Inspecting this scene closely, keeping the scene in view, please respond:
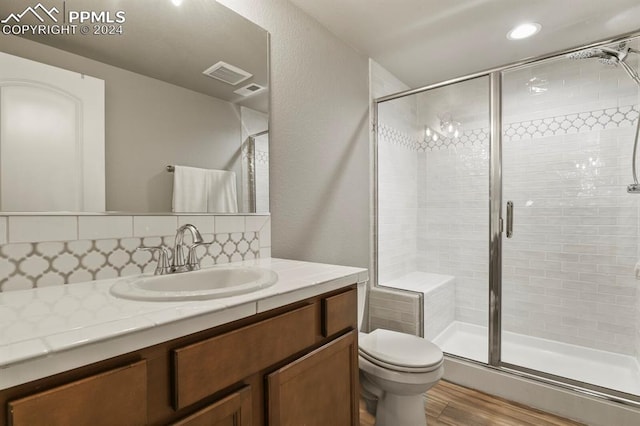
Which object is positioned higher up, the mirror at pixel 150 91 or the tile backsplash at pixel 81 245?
the mirror at pixel 150 91

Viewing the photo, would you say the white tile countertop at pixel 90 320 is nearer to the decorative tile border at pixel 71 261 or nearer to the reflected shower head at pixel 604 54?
the decorative tile border at pixel 71 261

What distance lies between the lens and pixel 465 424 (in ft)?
5.29

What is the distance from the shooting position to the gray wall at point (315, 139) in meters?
1.66

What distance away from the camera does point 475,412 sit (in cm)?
171

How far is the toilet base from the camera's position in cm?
144

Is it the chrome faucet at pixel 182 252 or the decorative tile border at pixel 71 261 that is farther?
the chrome faucet at pixel 182 252

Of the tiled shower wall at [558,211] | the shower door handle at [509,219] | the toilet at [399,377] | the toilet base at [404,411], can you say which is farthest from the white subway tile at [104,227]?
the tiled shower wall at [558,211]

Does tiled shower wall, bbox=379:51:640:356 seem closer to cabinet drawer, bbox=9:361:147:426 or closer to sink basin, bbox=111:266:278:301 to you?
sink basin, bbox=111:266:278:301

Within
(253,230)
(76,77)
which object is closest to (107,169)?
(76,77)

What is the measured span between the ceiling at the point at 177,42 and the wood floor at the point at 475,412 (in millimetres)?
1832

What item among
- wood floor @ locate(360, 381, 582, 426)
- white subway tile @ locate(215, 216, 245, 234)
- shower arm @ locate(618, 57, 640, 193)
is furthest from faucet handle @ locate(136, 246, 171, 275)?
shower arm @ locate(618, 57, 640, 193)

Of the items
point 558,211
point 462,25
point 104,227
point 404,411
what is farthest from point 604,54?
point 104,227

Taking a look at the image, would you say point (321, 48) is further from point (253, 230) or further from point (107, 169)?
point (107, 169)

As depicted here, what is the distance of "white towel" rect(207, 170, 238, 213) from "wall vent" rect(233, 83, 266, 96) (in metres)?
0.39
